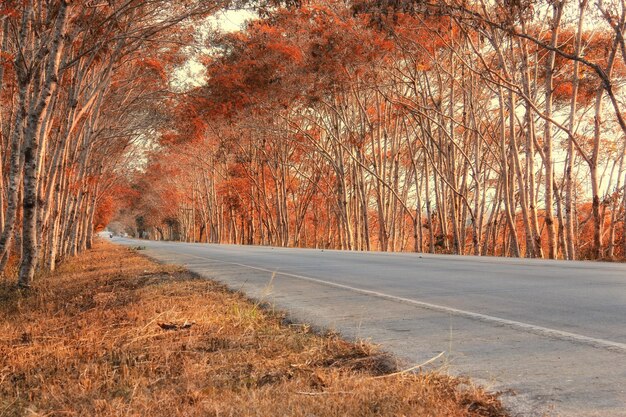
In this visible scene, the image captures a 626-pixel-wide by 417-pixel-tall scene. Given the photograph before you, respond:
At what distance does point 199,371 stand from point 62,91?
16116 millimetres

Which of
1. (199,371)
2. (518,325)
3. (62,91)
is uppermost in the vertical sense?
(62,91)

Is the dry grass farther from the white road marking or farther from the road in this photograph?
the white road marking

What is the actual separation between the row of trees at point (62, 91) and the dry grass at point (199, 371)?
3.70 meters

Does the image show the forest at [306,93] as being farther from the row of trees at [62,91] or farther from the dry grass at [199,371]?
the dry grass at [199,371]

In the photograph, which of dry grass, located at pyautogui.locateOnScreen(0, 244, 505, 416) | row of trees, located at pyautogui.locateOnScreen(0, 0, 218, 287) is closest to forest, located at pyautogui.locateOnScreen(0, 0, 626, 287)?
row of trees, located at pyautogui.locateOnScreen(0, 0, 218, 287)

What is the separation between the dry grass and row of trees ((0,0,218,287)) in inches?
146

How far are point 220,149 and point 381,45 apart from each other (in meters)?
22.0

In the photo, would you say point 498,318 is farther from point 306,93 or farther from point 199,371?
point 306,93

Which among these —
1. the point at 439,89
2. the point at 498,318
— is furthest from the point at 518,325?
the point at 439,89

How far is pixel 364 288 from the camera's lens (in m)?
9.58

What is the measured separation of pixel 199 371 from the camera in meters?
4.34

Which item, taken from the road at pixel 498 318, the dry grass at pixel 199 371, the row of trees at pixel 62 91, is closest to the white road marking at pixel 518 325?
the road at pixel 498 318

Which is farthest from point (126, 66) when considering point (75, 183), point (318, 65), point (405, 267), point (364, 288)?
point (364, 288)

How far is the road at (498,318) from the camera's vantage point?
4016 millimetres
